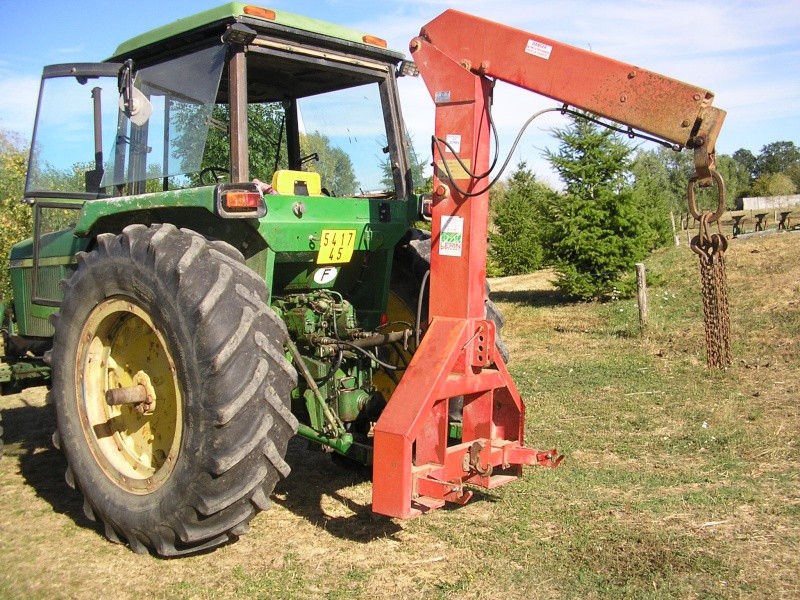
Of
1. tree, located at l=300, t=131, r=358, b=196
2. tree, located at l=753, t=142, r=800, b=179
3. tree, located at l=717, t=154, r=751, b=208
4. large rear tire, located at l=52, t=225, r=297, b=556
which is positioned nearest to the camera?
large rear tire, located at l=52, t=225, r=297, b=556

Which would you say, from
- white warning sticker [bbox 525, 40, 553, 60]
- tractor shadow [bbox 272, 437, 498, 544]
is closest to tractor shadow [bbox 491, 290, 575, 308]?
tractor shadow [bbox 272, 437, 498, 544]

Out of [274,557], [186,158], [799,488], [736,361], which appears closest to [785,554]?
[799,488]

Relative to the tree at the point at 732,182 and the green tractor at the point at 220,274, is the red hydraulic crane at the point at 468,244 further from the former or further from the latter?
the tree at the point at 732,182

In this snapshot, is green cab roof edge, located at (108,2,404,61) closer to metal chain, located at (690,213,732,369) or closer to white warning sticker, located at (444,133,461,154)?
white warning sticker, located at (444,133,461,154)

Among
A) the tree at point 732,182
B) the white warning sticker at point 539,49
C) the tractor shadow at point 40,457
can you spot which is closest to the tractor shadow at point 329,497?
the tractor shadow at point 40,457

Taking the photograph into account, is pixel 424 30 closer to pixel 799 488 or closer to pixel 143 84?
pixel 143 84

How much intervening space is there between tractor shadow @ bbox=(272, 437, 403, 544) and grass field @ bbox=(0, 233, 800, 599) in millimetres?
16

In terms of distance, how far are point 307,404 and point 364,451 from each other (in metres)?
0.43

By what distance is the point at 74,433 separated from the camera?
4.22m

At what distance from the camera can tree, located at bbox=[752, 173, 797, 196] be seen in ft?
168

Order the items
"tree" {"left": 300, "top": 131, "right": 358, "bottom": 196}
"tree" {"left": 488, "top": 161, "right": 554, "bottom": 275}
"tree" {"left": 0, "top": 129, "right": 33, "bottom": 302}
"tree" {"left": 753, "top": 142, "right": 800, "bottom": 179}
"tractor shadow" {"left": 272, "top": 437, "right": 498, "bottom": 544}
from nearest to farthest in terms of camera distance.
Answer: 1. "tractor shadow" {"left": 272, "top": 437, "right": 498, "bottom": 544}
2. "tree" {"left": 300, "top": 131, "right": 358, "bottom": 196}
3. "tree" {"left": 0, "top": 129, "right": 33, "bottom": 302}
4. "tree" {"left": 488, "top": 161, "right": 554, "bottom": 275}
5. "tree" {"left": 753, "top": 142, "right": 800, "bottom": 179}

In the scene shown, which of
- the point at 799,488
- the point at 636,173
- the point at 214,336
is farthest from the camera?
the point at 636,173

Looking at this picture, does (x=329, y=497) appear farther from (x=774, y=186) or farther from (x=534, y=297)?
(x=774, y=186)

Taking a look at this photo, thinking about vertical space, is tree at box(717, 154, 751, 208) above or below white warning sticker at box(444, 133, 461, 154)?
above
